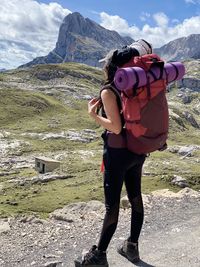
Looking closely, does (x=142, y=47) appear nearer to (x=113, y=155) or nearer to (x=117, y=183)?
(x=113, y=155)

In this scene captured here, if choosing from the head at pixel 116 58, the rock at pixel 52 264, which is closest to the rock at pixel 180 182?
the rock at pixel 52 264

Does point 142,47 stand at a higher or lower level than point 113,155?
higher

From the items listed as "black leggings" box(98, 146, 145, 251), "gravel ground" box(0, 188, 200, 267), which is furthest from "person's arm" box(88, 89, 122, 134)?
"gravel ground" box(0, 188, 200, 267)

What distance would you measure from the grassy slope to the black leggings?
13306 millimetres

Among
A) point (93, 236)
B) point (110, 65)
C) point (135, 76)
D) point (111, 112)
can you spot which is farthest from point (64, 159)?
point (135, 76)

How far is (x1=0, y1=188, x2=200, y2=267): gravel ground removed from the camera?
10.1 meters

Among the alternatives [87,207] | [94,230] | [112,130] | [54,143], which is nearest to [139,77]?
[112,130]

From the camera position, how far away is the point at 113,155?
808 centimetres

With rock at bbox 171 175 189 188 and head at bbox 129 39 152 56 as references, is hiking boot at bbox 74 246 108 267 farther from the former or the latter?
rock at bbox 171 175 189 188

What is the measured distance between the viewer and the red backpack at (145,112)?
7648 mm

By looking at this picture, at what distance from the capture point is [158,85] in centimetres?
779

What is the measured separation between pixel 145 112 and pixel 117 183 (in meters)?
1.51

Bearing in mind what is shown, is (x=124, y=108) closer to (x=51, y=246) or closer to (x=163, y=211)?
(x=51, y=246)

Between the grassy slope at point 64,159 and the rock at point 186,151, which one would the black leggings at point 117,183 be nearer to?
the grassy slope at point 64,159
